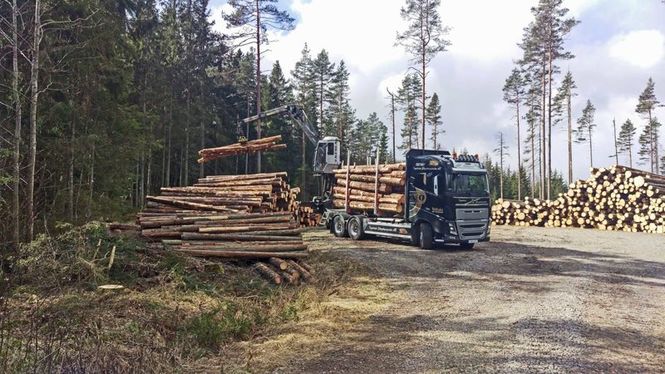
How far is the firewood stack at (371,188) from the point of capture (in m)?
17.0

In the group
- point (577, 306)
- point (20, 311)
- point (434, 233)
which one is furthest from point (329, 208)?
point (20, 311)

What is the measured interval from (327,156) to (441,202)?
7423mm

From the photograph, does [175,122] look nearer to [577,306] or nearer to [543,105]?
[543,105]

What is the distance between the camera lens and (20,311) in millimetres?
6730

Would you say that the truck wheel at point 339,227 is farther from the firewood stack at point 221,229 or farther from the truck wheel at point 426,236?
the firewood stack at point 221,229

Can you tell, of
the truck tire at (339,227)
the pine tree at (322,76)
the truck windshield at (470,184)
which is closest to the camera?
the truck windshield at (470,184)

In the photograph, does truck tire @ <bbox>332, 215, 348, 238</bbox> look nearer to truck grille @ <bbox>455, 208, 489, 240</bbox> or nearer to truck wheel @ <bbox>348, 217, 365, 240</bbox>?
truck wheel @ <bbox>348, 217, 365, 240</bbox>

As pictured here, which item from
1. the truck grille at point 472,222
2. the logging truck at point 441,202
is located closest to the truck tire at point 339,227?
the logging truck at point 441,202

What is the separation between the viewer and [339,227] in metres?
19.4

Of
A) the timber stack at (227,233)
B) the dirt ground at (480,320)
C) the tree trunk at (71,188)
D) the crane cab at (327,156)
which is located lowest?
the dirt ground at (480,320)

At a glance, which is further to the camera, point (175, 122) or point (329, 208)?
point (175, 122)

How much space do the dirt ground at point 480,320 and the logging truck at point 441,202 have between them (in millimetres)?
1303

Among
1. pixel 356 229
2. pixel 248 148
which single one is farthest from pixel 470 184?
pixel 248 148

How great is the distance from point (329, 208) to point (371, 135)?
169 ft
